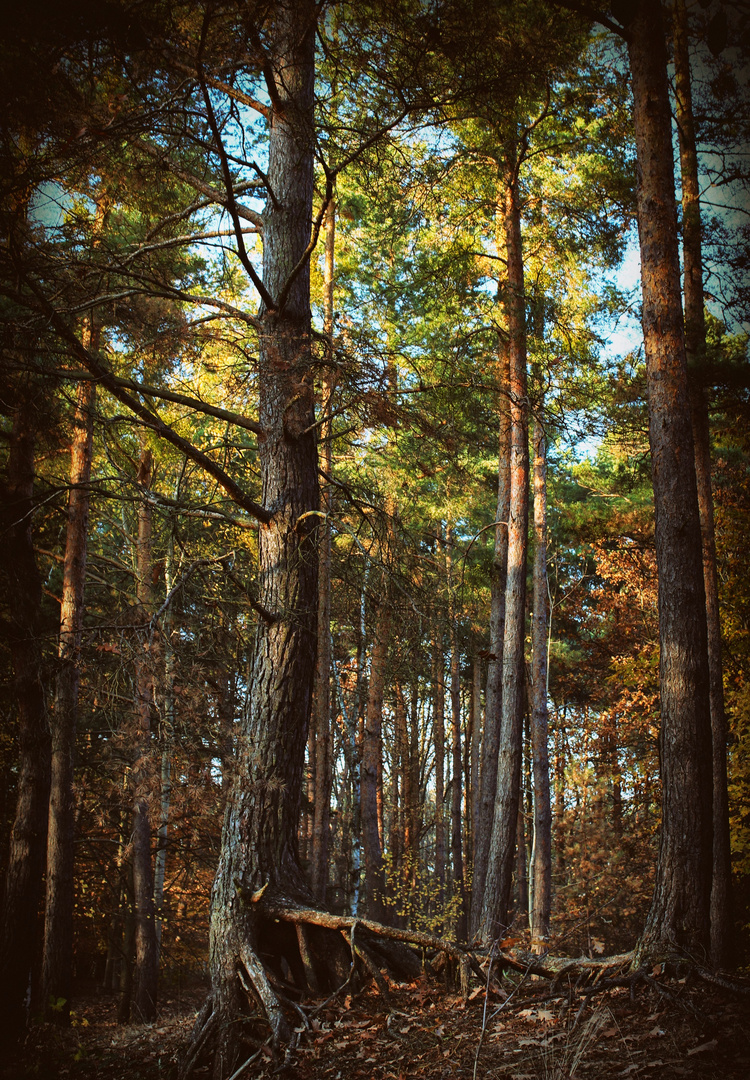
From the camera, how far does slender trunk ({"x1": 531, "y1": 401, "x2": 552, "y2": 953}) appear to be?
37.1ft

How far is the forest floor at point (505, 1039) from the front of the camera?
3109 millimetres

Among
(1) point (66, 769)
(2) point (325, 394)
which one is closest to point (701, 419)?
(2) point (325, 394)

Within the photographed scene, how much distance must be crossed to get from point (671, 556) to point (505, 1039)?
3382 millimetres

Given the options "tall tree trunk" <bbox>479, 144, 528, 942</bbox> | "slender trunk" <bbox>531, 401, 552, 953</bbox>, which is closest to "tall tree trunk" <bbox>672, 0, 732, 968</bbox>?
"tall tree trunk" <bbox>479, 144, 528, 942</bbox>

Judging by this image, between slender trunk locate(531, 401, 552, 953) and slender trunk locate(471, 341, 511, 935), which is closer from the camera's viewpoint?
slender trunk locate(471, 341, 511, 935)

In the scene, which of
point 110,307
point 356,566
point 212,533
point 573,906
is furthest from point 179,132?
point 573,906

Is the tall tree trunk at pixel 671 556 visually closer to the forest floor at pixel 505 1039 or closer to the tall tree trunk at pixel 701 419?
the forest floor at pixel 505 1039

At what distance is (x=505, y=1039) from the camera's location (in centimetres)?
371

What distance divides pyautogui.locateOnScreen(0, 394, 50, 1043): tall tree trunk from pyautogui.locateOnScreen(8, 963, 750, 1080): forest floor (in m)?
1.51

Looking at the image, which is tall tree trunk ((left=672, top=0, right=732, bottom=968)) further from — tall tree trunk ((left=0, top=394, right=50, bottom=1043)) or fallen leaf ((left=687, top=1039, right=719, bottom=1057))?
tall tree trunk ((left=0, top=394, right=50, bottom=1043))

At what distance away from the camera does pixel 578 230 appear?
395 inches

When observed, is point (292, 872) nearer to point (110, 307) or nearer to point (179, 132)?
point (110, 307)

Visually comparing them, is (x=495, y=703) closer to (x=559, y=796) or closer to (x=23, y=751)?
(x=23, y=751)

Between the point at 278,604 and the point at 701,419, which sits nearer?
the point at 278,604
